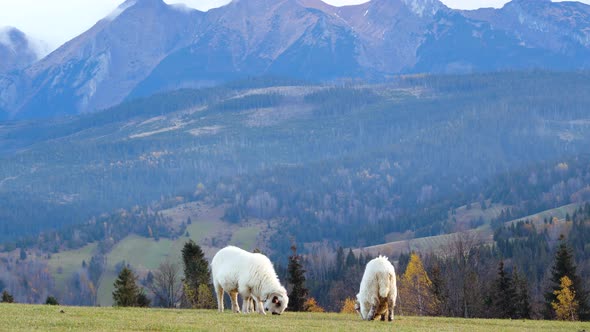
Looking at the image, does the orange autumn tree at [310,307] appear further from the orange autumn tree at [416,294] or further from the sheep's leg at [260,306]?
the sheep's leg at [260,306]

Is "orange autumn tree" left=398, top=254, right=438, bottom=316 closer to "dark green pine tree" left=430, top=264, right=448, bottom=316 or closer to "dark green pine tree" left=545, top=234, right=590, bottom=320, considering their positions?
"dark green pine tree" left=430, top=264, right=448, bottom=316

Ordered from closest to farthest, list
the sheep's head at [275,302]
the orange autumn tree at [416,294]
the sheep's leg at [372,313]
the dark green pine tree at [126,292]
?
1. the sheep's leg at [372,313]
2. the sheep's head at [275,302]
3. the dark green pine tree at [126,292]
4. the orange autumn tree at [416,294]

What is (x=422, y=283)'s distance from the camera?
402 feet

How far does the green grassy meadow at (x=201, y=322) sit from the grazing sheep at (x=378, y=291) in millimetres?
846

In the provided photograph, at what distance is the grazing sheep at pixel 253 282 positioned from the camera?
53.3m

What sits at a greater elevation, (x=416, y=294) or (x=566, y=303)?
(x=416, y=294)

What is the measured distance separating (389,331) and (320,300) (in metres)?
148

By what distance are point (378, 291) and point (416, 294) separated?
68433mm

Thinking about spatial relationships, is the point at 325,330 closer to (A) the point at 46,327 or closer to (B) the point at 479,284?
(A) the point at 46,327

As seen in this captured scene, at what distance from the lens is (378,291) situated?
171 ft

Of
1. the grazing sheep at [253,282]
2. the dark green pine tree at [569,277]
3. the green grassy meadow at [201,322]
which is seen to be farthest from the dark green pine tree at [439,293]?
the grazing sheep at [253,282]

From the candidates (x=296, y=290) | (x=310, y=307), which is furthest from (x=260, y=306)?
(x=310, y=307)

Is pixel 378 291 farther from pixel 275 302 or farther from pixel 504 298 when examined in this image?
pixel 504 298

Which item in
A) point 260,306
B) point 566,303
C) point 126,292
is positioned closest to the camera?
point 260,306
